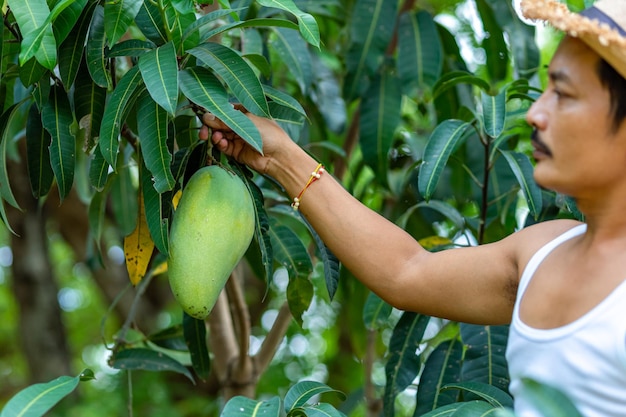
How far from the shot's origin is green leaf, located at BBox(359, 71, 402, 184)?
2182 mm

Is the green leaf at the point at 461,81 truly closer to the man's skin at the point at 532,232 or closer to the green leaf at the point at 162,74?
the man's skin at the point at 532,232

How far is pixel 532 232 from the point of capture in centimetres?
120

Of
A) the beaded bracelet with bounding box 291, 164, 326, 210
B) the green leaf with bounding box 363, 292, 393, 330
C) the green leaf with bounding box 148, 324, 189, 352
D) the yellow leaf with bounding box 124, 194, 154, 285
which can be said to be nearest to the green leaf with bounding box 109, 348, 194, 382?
the green leaf with bounding box 148, 324, 189, 352

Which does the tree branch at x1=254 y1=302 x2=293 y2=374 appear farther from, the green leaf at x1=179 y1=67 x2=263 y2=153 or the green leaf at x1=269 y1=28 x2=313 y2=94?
the green leaf at x1=179 y1=67 x2=263 y2=153

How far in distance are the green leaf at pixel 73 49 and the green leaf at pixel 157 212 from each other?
18 cm

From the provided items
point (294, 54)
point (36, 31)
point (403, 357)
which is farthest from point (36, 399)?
point (294, 54)

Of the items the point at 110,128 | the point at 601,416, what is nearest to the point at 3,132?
the point at 110,128

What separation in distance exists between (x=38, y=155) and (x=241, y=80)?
18.0 inches

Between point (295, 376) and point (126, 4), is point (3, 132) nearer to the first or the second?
point (126, 4)

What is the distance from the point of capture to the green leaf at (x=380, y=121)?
218 centimetres

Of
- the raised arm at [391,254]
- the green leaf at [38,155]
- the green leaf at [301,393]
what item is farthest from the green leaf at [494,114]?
the green leaf at [38,155]

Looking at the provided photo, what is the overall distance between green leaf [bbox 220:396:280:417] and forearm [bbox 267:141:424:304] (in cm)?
25

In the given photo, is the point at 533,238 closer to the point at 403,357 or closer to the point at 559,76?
the point at 559,76

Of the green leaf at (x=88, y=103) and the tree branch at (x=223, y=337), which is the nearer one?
the green leaf at (x=88, y=103)
